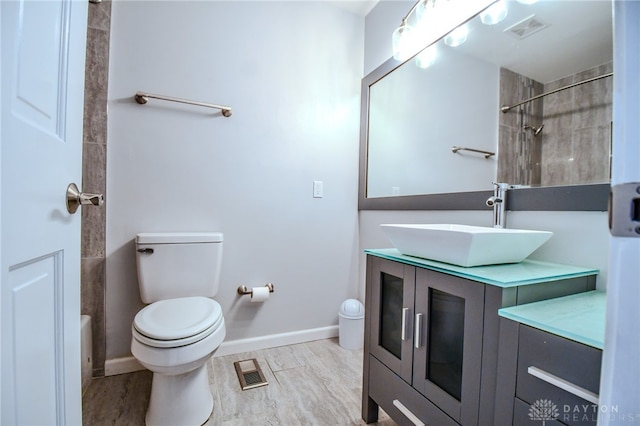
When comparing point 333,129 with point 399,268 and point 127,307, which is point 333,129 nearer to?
point 399,268

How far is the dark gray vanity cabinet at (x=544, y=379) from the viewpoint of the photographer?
576 millimetres

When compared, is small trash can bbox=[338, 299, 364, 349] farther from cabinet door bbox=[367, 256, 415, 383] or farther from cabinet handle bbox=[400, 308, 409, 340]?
cabinet handle bbox=[400, 308, 409, 340]

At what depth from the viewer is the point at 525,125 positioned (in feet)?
3.80

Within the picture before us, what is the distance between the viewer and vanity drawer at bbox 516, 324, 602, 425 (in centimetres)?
57

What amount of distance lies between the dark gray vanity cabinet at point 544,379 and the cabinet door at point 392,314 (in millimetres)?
Result: 333

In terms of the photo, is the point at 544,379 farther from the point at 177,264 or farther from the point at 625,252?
the point at 177,264

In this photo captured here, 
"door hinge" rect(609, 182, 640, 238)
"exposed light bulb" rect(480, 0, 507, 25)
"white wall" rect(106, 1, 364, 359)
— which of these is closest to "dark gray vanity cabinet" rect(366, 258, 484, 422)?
"door hinge" rect(609, 182, 640, 238)

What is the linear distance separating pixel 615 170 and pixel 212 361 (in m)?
1.95

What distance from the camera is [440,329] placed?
0.95 m

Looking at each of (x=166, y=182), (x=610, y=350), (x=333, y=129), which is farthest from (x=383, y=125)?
(x=610, y=350)

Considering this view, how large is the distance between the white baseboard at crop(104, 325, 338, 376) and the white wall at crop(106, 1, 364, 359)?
0.12 feet

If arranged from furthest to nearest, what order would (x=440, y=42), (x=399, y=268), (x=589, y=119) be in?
(x=440, y=42) < (x=399, y=268) < (x=589, y=119)

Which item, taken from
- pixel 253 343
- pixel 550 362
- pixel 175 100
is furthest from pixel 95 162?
pixel 550 362

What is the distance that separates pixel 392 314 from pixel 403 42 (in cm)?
152
